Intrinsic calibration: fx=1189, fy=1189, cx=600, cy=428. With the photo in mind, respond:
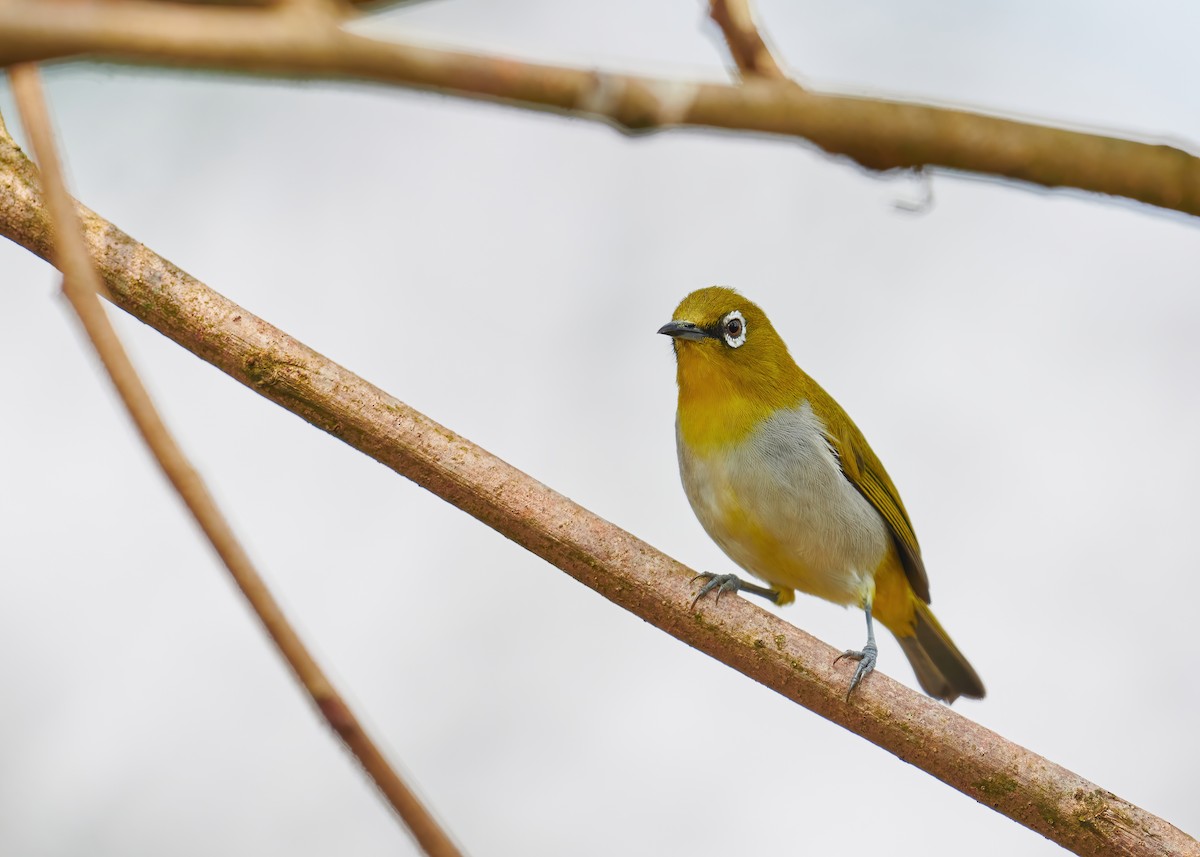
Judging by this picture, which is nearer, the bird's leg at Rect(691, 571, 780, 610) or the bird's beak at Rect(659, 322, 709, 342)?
the bird's leg at Rect(691, 571, 780, 610)

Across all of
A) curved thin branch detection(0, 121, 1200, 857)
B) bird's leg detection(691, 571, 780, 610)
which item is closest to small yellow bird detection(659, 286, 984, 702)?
bird's leg detection(691, 571, 780, 610)

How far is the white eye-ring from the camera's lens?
4.38 m

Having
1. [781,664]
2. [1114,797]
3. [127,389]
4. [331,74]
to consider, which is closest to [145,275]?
[781,664]

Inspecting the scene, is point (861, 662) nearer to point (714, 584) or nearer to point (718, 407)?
point (714, 584)

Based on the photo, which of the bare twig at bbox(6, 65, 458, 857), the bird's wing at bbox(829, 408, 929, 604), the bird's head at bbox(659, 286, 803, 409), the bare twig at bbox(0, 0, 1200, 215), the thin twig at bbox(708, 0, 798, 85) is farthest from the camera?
the bird's wing at bbox(829, 408, 929, 604)

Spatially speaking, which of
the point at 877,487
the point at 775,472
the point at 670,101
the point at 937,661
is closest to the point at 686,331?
the point at 775,472

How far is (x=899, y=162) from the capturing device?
2.88ft

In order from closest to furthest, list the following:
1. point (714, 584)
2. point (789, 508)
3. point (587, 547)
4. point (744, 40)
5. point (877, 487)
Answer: point (744, 40) → point (587, 547) → point (714, 584) → point (789, 508) → point (877, 487)

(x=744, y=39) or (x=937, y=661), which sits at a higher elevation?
(x=937, y=661)

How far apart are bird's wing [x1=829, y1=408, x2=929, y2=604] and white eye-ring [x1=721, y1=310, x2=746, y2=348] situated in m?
0.49

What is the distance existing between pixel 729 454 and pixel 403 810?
11.3 ft

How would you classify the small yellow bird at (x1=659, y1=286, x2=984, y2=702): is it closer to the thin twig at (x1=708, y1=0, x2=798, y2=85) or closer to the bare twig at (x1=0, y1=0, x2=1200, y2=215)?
the thin twig at (x1=708, y1=0, x2=798, y2=85)

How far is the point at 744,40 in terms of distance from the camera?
A: 1199mm

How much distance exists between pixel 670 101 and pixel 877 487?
152 inches
